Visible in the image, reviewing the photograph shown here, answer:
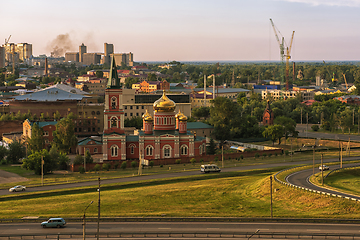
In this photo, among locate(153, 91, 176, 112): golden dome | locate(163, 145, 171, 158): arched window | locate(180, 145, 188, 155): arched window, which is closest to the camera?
locate(163, 145, 171, 158): arched window

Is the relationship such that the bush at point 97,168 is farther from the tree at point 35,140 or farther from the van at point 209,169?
the van at point 209,169

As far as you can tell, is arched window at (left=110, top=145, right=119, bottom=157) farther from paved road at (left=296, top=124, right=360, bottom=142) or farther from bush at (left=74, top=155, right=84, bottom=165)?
paved road at (left=296, top=124, right=360, bottom=142)

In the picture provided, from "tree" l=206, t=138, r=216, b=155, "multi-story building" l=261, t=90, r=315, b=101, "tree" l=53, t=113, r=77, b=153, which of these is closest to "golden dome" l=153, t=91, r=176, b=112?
"tree" l=206, t=138, r=216, b=155

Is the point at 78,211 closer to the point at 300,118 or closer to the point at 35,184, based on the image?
the point at 35,184

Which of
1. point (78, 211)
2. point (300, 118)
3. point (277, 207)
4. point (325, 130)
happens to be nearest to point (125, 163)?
point (78, 211)

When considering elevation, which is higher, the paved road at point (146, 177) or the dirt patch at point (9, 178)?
the paved road at point (146, 177)

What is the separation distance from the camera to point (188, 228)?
4025 cm

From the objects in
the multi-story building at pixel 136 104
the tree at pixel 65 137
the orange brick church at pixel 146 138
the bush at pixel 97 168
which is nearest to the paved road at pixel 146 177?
the bush at pixel 97 168

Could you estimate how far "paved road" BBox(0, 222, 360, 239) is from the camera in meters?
39.2

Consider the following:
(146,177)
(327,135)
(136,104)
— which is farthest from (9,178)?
(327,135)

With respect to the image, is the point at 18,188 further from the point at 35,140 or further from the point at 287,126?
the point at 287,126

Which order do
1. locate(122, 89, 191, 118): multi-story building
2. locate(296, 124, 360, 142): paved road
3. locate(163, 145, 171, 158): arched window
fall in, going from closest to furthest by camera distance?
locate(163, 145, 171, 158): arched window, locate(296, 124, 360, 142): paved road, locate(122, 89, 191, 118): multi-story building

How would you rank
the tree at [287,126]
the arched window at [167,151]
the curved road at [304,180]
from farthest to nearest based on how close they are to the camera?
1. the tree at [287,126]
2. the arched window at [167,151]
3. the curved road at [304,180]

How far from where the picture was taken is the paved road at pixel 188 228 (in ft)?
128
